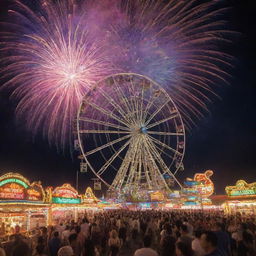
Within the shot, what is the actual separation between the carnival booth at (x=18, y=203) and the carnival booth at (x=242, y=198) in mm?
23754

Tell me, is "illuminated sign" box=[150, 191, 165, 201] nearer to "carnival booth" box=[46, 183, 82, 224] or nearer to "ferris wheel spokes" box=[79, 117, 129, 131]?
"carnival booth" box=[46, 183, 82, 224]

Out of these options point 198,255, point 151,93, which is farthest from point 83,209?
point 198,255

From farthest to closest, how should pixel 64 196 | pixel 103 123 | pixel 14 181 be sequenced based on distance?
pixel 103 123
pixel 64 196
pixel 14 181

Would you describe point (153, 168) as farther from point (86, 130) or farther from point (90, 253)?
point (90, 253)

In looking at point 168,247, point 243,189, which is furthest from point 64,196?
point 168,247

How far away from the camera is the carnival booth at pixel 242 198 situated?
32.4m

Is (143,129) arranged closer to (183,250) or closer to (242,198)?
(242,198)

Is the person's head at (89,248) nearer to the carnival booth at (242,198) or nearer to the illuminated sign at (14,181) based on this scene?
the illuminated sign at (14,181)

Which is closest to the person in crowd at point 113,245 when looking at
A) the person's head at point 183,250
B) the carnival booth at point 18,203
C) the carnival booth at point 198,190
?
the person's head at point 183,250

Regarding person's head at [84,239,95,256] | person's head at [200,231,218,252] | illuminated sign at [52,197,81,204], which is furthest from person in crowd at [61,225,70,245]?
illuminated sign at [52,197,81,204]

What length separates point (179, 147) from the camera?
33.2 meters

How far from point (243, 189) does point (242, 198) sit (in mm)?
1107

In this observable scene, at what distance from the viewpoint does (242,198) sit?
33.3 meters

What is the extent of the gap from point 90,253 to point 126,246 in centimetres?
728
